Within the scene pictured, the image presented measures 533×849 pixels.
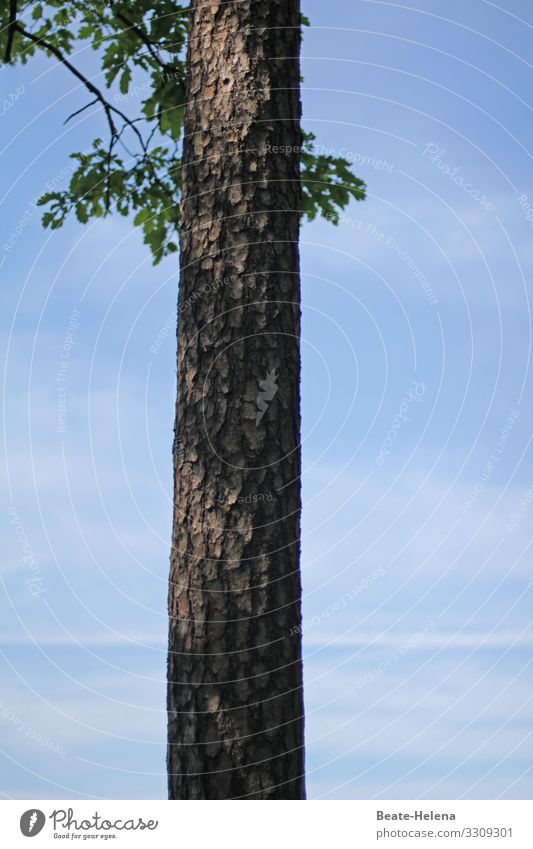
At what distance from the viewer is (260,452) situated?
4820mm

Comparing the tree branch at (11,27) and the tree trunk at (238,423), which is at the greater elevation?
the tree branch at (11,27)

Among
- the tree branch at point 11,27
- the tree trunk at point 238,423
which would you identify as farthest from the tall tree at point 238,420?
the tree branch at point 11,27

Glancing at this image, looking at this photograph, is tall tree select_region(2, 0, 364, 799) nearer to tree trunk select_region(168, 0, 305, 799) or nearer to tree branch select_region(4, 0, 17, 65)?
tree trunk select_region(168, 0, 305, 799)

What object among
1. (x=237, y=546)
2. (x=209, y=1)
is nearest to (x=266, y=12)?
(x=209, y=1)

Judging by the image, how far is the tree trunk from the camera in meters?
4.59

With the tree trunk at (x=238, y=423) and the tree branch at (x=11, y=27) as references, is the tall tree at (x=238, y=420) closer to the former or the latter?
the tree trunk at (x=238, y=423)

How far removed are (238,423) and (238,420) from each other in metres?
0.02

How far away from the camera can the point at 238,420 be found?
4.84 m

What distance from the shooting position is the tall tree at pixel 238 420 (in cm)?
459
